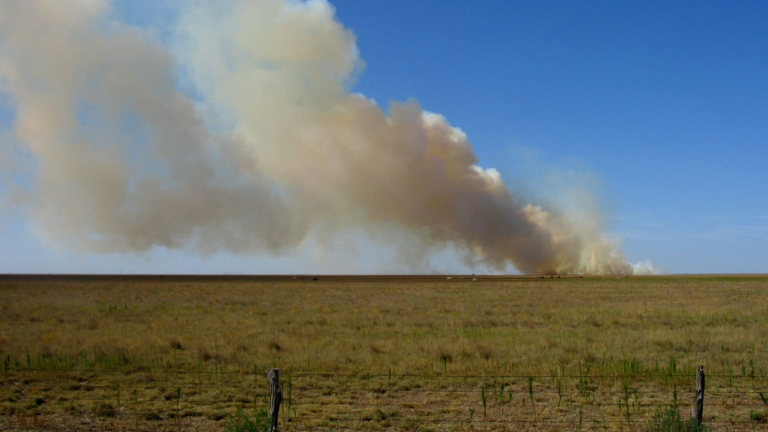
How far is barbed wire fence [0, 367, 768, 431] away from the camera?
11312mm

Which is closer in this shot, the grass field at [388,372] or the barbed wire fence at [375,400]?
the barbed wire fence at [375,400]

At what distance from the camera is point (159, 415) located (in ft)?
39.3

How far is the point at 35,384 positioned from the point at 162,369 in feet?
10.0

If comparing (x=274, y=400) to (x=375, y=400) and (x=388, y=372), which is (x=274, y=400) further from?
(x=388, y=372)

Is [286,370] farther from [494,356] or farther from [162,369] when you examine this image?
[494,356]

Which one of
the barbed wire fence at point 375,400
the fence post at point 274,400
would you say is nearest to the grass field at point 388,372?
the barbed wire fence at point 375,400

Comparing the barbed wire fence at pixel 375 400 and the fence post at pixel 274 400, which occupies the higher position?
the fence post at pixel 274 400

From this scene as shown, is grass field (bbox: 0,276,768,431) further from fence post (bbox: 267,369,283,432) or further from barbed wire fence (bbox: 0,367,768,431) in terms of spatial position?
fence post (bbox: 267,369,283,432)

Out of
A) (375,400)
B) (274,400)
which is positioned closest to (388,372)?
(375,400)

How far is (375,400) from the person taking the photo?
43.4ft

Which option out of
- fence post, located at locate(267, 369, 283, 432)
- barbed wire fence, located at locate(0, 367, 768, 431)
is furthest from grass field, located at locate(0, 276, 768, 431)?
fence post, located at locate(267, 369, 283, 432)

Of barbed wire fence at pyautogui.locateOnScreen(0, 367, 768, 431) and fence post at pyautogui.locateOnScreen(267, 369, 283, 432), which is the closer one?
fence post at pyautogui.locateOnScreen(267, 369, 283, 432)

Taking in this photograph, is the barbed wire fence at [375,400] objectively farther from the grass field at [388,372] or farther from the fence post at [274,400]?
the fence post at [274,400]

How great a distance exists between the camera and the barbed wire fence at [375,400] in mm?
11312
